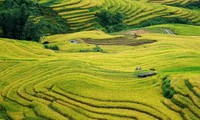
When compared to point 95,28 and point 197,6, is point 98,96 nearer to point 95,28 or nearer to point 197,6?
point 95,28

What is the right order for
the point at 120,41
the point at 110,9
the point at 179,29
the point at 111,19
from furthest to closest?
the point at 110,9
the point at 111,19
the point at 179,29
the point at 120,41

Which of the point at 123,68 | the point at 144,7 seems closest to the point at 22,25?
the point at 123,68

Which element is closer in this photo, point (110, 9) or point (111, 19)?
point (111, 19)

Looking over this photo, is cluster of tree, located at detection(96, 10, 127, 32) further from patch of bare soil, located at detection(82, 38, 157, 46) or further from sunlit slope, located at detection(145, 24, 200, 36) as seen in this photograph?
patch of bare soil, located at detection(82, 38, 157, 46)

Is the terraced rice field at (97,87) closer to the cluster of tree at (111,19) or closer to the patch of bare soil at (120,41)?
the patch of bare soil at (120,41)

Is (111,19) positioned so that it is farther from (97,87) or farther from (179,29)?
(97,87)

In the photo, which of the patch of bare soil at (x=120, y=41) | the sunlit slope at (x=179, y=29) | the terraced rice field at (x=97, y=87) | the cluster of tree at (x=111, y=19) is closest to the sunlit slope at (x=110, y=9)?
the cluster of tree at (x=111, y=19)

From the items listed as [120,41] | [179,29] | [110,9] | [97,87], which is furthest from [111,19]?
[97,87]
